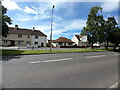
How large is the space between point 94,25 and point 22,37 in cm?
2980

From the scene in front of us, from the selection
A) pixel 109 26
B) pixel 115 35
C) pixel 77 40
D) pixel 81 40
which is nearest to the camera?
pixel 81 40

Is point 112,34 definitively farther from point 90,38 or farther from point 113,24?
point 90,38

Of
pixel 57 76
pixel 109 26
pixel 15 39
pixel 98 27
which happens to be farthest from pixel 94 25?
pixel 15 39

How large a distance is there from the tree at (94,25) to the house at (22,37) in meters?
22.3

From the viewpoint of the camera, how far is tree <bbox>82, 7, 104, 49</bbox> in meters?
26.8

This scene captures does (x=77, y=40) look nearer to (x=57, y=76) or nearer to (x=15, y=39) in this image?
(x=15, y=39)

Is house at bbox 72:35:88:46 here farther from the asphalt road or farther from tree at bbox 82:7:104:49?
the asphalt road

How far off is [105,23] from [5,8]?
27268mm

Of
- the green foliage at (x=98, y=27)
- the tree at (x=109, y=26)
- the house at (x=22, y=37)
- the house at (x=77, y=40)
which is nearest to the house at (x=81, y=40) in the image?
the house at (x=77, y=40)

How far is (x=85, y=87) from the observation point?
337 centimetres

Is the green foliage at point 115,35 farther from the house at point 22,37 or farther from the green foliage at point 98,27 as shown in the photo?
the house at point 22,37

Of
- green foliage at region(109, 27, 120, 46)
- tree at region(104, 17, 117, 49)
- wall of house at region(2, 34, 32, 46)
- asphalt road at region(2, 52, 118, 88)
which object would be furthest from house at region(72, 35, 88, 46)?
wall of house at region(2, 34, 32, 46)

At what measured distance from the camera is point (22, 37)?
39500 millimetres

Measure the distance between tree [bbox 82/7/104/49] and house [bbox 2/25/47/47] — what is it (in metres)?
22.3
